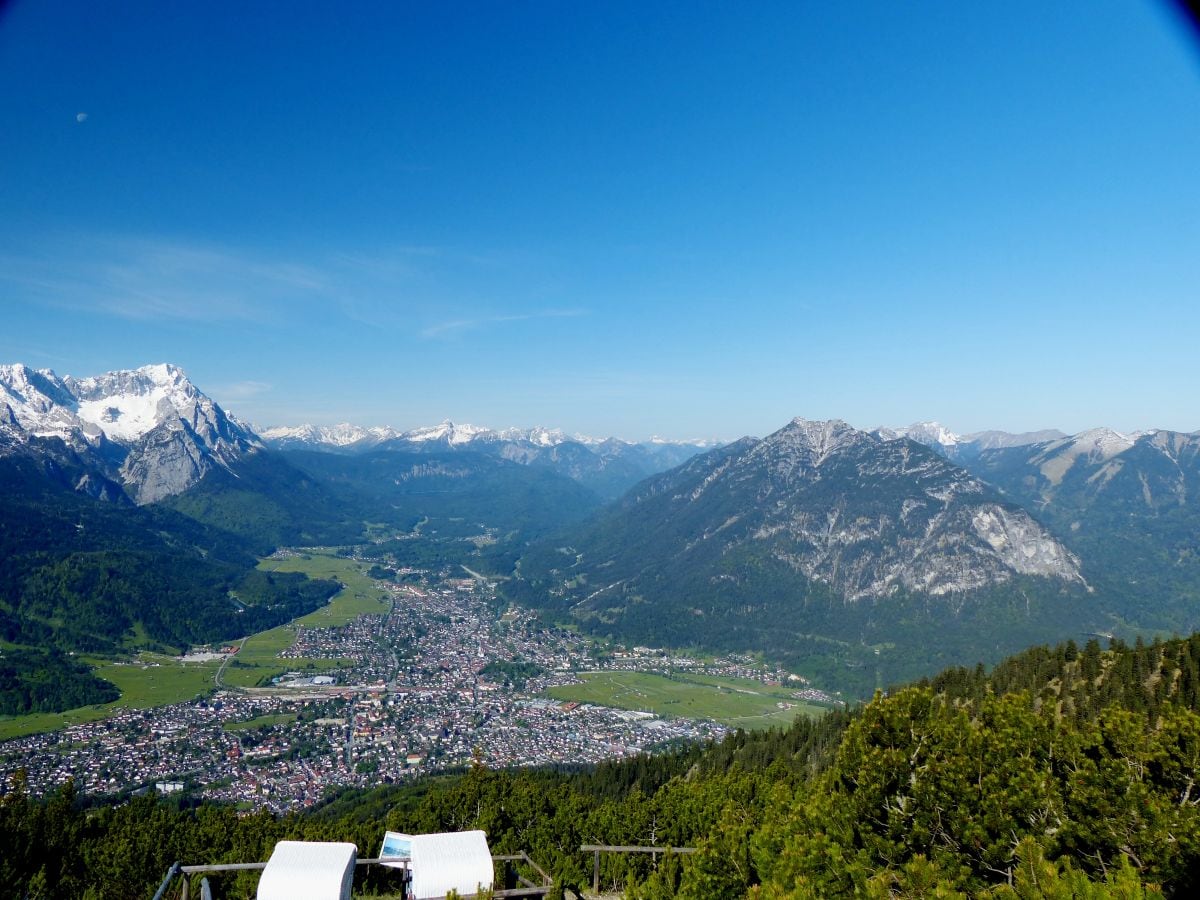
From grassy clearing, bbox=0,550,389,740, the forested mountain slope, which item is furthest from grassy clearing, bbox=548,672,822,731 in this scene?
the forested mountain slope

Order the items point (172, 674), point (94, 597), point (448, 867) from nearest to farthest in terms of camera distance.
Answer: point (448, 867) < point (172, 674) < point (94, 597)

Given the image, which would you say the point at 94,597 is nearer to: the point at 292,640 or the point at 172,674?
the point at 292,640

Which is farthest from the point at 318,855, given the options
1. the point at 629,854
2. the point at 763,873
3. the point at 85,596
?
the point at 85,596

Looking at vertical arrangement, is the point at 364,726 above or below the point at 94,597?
→ below

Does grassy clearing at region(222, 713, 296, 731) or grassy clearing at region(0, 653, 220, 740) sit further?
grassy clearing at region(222, 713, 296, 731)

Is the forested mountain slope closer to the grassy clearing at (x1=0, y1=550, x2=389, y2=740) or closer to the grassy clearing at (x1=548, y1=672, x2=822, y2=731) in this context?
the grassy clearing at (x1=0, y1=550, x2=389, y2=740)

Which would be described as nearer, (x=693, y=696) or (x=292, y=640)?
(x=693, y=696)

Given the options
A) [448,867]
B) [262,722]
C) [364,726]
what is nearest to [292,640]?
[262,722]
